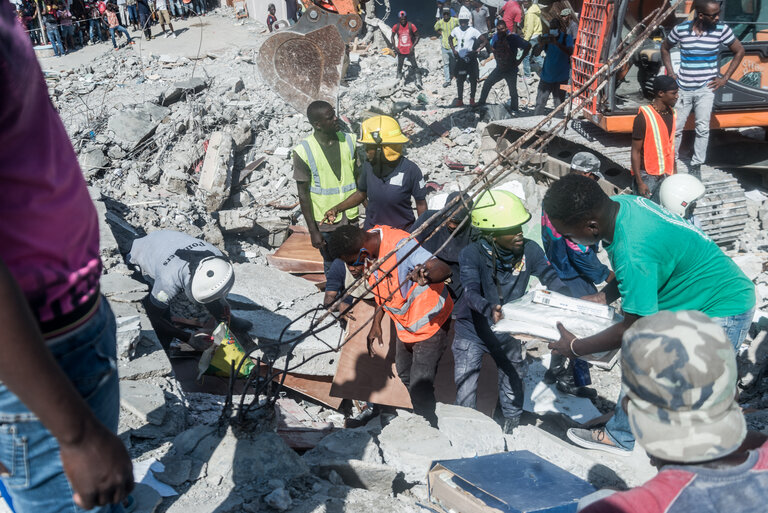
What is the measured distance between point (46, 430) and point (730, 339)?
2.82 metres

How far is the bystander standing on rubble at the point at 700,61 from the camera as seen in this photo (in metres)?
6.79

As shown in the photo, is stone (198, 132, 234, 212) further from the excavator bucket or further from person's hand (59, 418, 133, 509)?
person's hand (59, 418, 133, 509)

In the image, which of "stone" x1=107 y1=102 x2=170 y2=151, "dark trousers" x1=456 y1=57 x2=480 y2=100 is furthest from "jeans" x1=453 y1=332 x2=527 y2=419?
"dark trousers" x1=456 y1=57 x2=480 y2=100

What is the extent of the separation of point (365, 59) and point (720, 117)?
11.3m

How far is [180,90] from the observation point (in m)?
11.8

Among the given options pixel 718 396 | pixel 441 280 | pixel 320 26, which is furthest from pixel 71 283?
pixel 320 26

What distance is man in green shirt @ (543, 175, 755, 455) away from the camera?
9.43ft

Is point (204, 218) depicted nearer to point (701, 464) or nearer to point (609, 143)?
point (609, 143)

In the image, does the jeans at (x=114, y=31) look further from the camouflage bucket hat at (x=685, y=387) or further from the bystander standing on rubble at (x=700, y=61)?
the camouflage bucket hat at (x=685, y=387)

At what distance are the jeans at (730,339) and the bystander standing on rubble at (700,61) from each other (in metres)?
4.50

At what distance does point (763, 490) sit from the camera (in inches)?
59.1

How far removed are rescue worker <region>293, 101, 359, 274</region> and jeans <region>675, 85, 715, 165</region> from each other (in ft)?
12.5

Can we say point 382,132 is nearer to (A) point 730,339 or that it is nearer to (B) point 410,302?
(B) point 410,302

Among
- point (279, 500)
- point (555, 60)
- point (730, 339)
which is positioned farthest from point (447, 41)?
point (279, 500)
